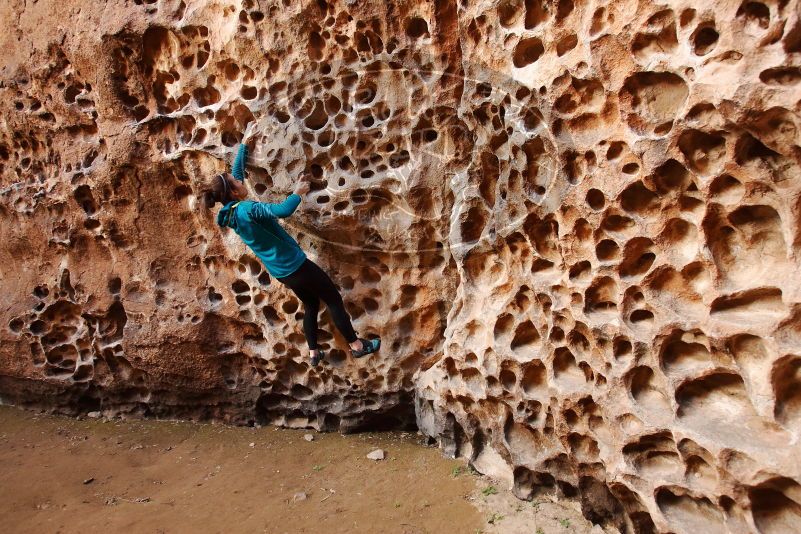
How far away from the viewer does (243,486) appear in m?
3.49

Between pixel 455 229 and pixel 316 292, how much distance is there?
80cm

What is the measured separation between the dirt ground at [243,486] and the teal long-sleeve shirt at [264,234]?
3.73ft

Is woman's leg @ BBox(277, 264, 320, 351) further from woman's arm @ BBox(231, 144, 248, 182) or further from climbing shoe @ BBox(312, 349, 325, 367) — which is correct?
woman's arm @ BBox(231, 144, 248, 182)

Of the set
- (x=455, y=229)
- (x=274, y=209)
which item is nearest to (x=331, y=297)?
(x=274, y=209)

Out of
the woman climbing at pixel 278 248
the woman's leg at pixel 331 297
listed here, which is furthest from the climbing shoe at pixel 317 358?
the woman's leg at pixel 331 297

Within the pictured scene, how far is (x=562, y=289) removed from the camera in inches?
113

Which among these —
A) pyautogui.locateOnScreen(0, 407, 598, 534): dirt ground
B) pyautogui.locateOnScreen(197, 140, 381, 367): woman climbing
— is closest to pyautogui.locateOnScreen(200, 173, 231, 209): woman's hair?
pyautogui.locateOnScreen(197, 140, 381, 367): woman climbing

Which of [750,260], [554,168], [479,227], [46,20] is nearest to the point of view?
[750,260]

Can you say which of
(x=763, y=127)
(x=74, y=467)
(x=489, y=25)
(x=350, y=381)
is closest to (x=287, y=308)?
(x=350, y=381)

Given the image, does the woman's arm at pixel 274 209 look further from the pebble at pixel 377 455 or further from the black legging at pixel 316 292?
the pebble at pixel 377 455

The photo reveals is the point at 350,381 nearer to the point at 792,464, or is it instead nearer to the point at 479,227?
the point at 479,227

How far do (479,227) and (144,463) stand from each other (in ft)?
7.92

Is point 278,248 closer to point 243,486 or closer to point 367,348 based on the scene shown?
point 367,348

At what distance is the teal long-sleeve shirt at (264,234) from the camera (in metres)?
3.24
